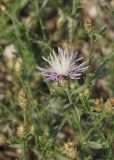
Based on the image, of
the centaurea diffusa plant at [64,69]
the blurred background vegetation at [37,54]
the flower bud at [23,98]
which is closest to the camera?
the centaurea diffusa plant at [64,69]

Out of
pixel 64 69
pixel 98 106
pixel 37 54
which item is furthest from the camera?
pixel 37 54

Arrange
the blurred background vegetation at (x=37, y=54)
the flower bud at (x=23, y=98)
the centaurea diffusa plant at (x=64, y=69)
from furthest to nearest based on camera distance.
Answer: the blurred background vegetation at (x=37, y=54) → the flower bud at (x=23, y=98) → the centaurea diffusa plant at (x=64, y=69)

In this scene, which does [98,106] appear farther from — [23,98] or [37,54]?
[37,54]

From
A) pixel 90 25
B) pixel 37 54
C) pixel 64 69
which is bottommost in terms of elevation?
pixel 64 69

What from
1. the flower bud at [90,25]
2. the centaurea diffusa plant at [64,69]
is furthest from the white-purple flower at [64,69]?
the flower bud at [90,25]

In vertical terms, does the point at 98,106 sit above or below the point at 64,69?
below

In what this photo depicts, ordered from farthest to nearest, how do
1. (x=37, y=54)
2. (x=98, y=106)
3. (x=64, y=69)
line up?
(x=37, y=54)
(x=98, y=106)
(x=64, y=69)

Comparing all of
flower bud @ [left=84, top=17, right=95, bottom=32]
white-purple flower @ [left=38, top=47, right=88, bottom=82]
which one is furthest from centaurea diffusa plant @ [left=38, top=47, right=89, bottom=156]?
flower bud @ [left=84, top=17, right=95, bottom=32]

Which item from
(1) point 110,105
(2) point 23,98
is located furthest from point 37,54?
(1) point 110,105

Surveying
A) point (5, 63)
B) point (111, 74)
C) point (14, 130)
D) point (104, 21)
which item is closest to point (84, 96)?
point (111, 74)

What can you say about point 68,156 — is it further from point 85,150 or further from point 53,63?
point 53,63

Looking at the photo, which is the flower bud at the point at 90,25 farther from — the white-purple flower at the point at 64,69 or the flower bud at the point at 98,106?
the flower bud at the point at 98,106
